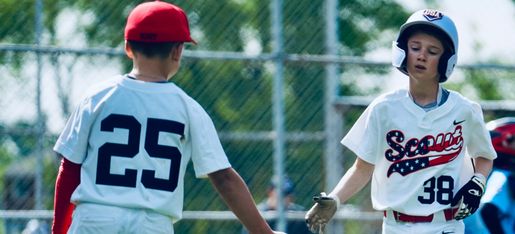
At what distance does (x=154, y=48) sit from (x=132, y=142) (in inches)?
16.2

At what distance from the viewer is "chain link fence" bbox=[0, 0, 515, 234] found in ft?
30.3

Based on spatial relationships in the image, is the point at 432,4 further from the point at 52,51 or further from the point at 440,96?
the point at 440,96

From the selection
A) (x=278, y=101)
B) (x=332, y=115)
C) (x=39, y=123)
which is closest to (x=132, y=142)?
(x=39, y=123)

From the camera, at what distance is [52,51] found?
8.98 m

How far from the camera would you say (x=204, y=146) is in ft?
16.9

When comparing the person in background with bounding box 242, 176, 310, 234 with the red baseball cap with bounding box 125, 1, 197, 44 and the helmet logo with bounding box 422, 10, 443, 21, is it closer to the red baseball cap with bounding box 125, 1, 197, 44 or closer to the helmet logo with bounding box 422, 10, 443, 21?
the helmet logo with bounding box 422, 10, 443, 21

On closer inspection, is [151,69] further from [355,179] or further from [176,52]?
[355,179]

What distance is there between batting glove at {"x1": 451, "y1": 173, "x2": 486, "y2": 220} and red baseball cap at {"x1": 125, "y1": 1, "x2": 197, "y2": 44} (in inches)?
66.5

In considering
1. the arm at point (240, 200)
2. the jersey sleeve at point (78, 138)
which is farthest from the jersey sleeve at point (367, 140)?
the jersey sleeve at point (78, 138)

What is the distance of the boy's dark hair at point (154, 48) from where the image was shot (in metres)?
5.16

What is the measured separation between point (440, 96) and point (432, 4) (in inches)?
711

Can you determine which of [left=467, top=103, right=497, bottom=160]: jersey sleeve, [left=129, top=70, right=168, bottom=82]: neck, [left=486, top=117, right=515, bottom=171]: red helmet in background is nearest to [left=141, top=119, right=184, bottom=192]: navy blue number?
A: [left=129, top=70, right=168, bottom=82]: neck

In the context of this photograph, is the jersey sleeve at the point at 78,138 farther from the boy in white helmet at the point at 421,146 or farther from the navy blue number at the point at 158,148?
the boy in white helmet at the point at 421,146

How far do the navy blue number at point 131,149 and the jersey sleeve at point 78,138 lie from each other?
0.24ft
